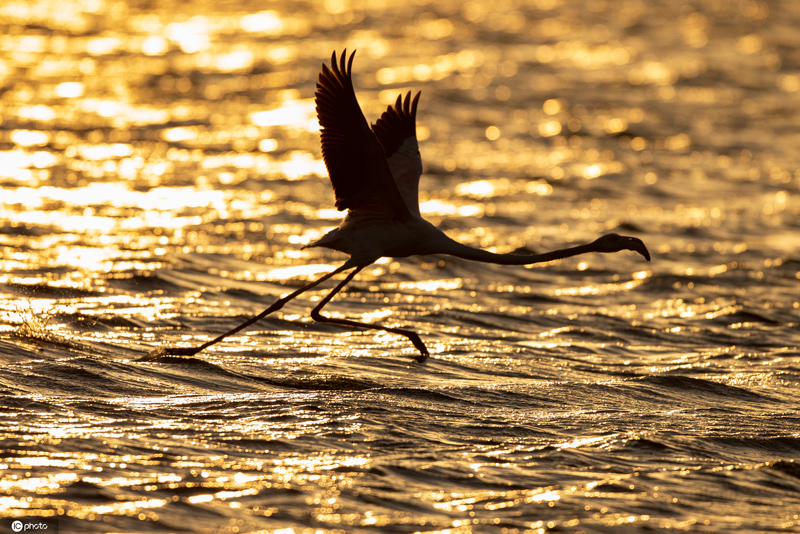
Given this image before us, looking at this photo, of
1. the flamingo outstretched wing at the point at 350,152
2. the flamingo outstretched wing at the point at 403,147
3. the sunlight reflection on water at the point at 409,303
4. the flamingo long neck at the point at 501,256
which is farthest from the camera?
the flamingo outstretched wing at the point at 403,147

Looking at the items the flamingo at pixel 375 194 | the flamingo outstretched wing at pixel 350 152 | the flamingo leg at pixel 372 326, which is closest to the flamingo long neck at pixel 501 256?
the flamingo at pixel 375 194

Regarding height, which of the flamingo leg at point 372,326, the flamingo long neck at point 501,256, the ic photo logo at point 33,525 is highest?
the flamingo long neck at point 501,256

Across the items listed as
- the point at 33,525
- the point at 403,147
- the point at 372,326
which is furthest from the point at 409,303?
the point at 33,525

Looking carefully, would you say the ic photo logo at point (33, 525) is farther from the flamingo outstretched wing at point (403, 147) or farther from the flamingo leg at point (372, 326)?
the flamingo outstretched wing at point (403, 147)

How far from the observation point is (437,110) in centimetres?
2720

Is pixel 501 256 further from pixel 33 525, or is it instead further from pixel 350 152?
pixel 33 525

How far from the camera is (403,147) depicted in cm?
1130

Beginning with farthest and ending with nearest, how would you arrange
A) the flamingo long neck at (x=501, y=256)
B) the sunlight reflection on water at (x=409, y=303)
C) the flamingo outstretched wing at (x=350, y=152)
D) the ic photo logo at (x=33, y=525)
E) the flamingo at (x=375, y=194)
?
the flamingo long neck at (x=501, y=256), the flamingo at (x=375, y=194), the flamingo outstretched wing at (x=350, y=152), the sunlight reflection on water at (x=409, y=303), the ic photo logo at (x=33, y=525)

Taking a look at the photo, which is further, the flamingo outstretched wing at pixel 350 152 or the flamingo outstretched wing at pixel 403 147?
the flamingo outstretched wing at pixel 403 147

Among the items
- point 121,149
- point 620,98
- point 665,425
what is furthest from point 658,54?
point 665,425

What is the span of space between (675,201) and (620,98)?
8.99 metres

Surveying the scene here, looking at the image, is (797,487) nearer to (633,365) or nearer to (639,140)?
(633,365)

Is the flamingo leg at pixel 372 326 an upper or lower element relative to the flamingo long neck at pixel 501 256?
lower

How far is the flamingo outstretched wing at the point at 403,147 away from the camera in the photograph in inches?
440
